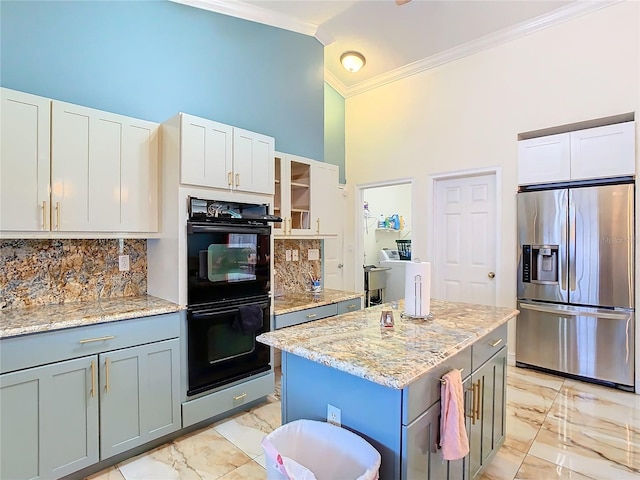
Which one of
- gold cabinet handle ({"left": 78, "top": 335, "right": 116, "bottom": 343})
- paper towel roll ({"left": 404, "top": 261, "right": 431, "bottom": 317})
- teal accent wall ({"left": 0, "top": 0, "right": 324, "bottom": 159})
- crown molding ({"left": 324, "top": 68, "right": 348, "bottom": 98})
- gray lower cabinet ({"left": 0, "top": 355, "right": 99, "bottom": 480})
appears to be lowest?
gray lower cabinet ({"left": 0, "top": 355, "right": 99, "bottom": 480})

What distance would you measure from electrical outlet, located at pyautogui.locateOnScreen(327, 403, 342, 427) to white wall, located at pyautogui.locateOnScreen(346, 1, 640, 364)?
3.04 meters

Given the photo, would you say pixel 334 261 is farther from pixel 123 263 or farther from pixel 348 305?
pixel 123 263

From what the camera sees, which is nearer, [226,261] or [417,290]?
[417,290]

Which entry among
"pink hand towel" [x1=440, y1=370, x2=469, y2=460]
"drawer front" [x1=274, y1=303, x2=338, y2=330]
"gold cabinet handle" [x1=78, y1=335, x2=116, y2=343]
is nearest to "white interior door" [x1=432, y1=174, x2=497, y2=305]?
"drawer front" [x1=274, y1=303, x2=338, y2=330]

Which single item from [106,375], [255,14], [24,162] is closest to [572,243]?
[255,14]

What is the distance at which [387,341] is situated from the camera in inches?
59.1

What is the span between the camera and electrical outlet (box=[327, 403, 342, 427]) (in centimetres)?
136

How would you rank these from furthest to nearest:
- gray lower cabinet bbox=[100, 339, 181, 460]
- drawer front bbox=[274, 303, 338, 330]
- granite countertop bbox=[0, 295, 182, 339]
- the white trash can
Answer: drawer front bbox=[274, 303, 338, 330] → gray lower cabinet bbox=[100, 339, 181, 460] → granite countertop bbox=[0, 295, 182, 339] → the white trash can

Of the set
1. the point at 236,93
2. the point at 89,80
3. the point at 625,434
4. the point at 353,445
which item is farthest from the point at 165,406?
the point at 625,434

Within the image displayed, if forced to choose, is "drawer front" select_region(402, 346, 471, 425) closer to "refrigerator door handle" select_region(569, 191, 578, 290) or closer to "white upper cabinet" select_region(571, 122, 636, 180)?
"refrigerator door handle" select_region(569, 191, 578, 290)

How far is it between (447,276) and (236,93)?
10.4 ft

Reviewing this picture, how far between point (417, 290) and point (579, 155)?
8.37ft

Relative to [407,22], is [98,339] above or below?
below

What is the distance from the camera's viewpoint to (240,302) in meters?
2.59
